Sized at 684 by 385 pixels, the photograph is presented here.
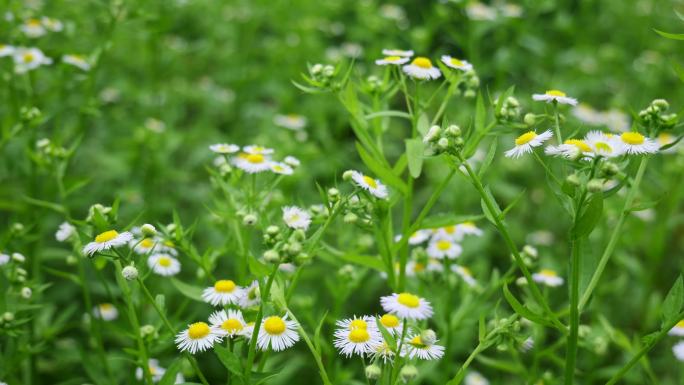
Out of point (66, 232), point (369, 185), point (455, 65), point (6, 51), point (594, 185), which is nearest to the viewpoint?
point (594, 185)

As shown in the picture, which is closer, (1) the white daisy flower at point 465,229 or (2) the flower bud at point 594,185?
(2) the flower bud at point 594,185

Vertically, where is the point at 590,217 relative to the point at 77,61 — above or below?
above

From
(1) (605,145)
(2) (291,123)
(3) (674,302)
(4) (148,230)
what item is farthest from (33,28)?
(3) (674,302)

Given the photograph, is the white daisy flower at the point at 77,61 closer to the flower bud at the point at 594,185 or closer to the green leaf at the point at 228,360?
the green leaf at the point at 228,360

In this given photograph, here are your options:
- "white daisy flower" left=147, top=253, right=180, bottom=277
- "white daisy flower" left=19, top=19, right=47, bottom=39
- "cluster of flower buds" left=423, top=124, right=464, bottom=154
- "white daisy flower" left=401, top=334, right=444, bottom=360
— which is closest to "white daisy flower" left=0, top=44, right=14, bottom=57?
"white daisy flower" left=19, top=19, right=47, bottom=39

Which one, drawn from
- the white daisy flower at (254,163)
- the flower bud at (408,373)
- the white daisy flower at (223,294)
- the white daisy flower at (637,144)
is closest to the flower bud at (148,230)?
the white daisy flower at (223,294)

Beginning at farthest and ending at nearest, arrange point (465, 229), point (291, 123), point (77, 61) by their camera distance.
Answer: point (291, 123)
point (77, 61)
point (465, 229)

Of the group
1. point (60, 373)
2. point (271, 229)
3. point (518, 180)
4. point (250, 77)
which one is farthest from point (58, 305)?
point (518, 180)

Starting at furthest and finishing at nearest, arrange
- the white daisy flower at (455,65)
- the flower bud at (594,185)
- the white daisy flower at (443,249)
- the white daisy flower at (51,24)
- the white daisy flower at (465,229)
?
the white daisy flower at (51,24) → the white daisy flower at (465,229) → the white daisy flower at (443,249) → the white daisy flower at (455,65) → the flower bud at (594,185)

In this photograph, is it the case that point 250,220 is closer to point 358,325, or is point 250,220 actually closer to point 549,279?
point 358,325
